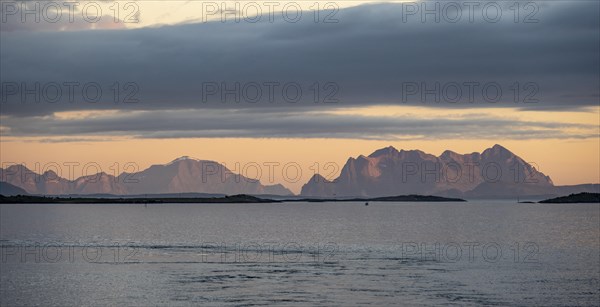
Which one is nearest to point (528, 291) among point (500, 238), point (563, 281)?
point (563, 281)

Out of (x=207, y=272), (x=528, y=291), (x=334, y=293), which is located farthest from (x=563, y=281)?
(x=207, y=272)

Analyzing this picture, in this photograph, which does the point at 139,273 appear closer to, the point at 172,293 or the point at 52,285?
the point at 52,285

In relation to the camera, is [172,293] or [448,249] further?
[448,249]

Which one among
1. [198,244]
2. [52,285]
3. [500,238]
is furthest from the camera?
[500,238]

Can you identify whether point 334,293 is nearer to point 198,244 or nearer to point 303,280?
point 303,280

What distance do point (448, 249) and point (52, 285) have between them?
6069 cm

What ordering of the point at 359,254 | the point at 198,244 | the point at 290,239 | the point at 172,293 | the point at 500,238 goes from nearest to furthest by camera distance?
the point at 172,293
the point at 359,254
the point at 198,244
the point at 290,239
the point at 500,238

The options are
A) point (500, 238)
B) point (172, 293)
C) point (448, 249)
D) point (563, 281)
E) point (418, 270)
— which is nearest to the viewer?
point (172, 293)

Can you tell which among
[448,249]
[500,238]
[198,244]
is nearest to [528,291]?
[448,249]

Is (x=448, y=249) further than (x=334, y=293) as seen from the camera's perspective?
Yes

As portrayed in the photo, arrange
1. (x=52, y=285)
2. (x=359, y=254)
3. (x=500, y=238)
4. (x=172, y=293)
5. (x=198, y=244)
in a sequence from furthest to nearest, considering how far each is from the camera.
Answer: (x=500, y=238) < (x=198, y=244) < (x=359, y=254) < (x=52, y=285) < (x=172, y=293)

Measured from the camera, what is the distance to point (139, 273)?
76.3 m

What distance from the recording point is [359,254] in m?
101

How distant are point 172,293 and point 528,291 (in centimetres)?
2864
